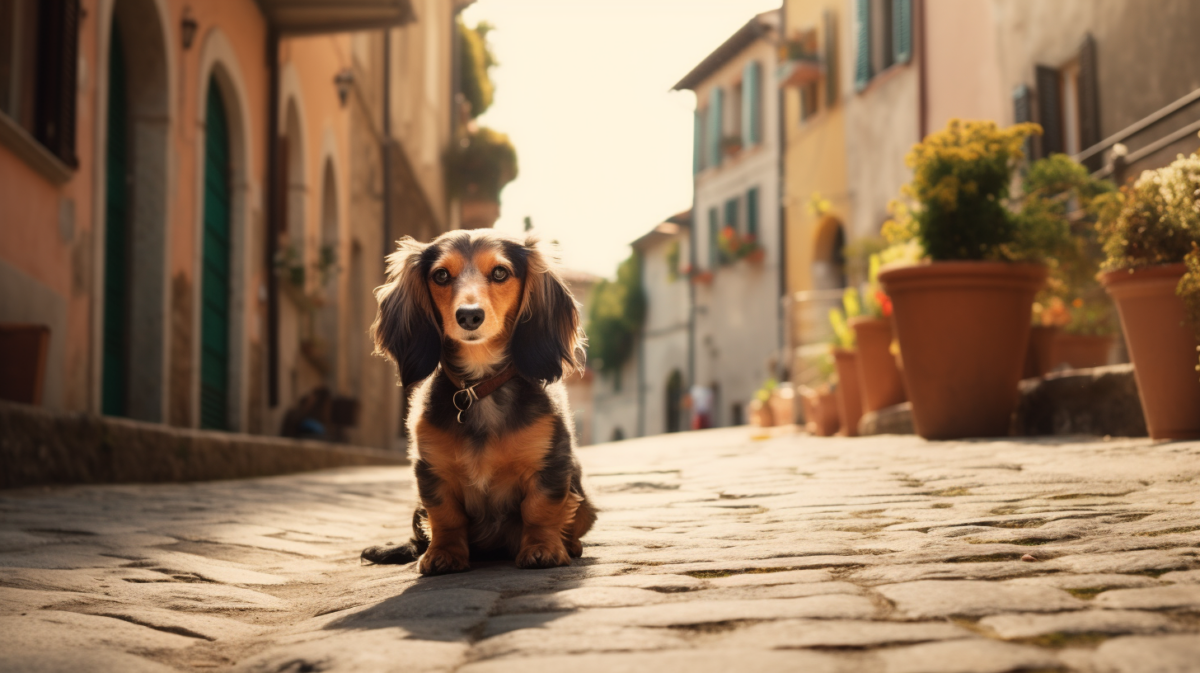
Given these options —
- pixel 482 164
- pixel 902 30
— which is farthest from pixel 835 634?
pixel 482 164

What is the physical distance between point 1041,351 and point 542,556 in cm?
598

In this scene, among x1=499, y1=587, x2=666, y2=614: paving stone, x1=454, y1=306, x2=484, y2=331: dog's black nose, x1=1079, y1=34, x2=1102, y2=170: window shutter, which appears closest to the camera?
x1=499, y1=587, x2=666, y2=614: paving stone

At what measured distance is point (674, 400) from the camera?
3619 centimetres

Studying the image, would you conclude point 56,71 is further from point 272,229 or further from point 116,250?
point 272,229

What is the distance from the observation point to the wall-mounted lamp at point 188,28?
913 centimetres

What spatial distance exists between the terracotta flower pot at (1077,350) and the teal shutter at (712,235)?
20.9 meters

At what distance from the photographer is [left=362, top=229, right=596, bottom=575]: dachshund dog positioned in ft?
10.8

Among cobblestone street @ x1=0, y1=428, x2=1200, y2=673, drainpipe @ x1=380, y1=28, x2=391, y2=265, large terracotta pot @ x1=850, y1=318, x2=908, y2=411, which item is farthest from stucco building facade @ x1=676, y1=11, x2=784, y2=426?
cobblestone street @ x1=0, y1=428, x2=1200, y2=673

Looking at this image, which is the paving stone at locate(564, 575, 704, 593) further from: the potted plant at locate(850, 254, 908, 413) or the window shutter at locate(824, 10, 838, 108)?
the window shutter at locate(824, 10, 838, 108)

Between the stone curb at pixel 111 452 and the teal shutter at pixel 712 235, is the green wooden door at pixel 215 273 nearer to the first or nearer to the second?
the stone curb at pixel 111 452

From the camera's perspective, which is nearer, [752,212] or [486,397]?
[486,397]

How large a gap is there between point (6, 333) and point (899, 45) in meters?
14.3

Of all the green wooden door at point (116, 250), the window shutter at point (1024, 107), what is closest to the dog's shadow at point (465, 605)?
the green wooden door at point (116, 250)

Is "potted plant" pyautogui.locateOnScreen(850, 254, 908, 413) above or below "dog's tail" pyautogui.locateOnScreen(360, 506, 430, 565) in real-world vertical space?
above
